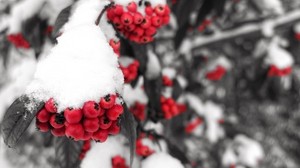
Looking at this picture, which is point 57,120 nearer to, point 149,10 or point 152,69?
point 149,10

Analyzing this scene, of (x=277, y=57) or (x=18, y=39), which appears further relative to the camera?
(x=277, y=57)

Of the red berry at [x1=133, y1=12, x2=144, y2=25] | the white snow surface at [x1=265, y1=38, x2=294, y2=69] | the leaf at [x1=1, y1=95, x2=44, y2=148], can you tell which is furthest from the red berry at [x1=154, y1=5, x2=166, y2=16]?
the white snow surface at [x1=265, y1=38, x2=294, y2=69]

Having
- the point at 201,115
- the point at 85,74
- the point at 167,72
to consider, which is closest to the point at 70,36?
the point at 85,74

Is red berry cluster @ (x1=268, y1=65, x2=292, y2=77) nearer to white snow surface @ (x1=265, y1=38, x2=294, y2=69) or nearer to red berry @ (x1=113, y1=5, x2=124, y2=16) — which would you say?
white snow surface @ (x1=265, y1=38, x2=294, y2=69)

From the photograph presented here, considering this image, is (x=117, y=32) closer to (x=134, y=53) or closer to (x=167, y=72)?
(x=134, y=53)

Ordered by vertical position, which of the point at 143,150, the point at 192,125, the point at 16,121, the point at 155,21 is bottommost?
the point at 192,125

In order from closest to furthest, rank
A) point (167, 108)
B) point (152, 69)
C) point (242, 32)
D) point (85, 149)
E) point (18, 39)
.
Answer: point (85, 149)
point (152, 69)
point (167, 108)
point (18, 39)
point (242, 32)

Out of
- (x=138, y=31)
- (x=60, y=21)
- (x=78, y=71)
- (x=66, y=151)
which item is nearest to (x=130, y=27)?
(x=138, y=31)
